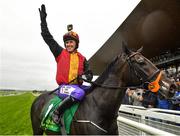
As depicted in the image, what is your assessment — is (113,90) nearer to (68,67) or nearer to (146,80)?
(146,80)

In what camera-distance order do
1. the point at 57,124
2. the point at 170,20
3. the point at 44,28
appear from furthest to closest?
1. the point at 170,20
2. the point at 44,28
3. the point at 57,124

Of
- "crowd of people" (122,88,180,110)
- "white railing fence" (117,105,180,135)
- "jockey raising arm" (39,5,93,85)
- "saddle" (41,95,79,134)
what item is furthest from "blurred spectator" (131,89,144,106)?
"saddle" (41,95,79,134)

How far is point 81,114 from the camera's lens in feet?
14.0

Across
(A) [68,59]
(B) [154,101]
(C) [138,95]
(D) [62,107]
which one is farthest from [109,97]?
(C) [138,95]

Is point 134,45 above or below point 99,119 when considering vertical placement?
above

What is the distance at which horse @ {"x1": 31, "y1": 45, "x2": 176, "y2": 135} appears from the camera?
409 cm

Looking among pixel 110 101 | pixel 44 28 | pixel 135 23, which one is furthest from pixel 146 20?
pixel 110 101

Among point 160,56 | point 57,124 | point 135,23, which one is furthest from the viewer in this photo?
point 160,56

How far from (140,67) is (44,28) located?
5.29 ft

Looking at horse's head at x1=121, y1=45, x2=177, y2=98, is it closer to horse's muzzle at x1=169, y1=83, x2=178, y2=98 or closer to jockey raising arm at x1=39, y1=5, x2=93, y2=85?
horse's muzzle at x1=169, y1=83, x2=178, y2=98

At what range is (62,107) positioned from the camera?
431cm

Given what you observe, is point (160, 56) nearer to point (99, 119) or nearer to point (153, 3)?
point (153, 3)

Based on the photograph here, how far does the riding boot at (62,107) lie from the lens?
14.1 ft

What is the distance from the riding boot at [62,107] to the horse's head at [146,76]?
0.76m
